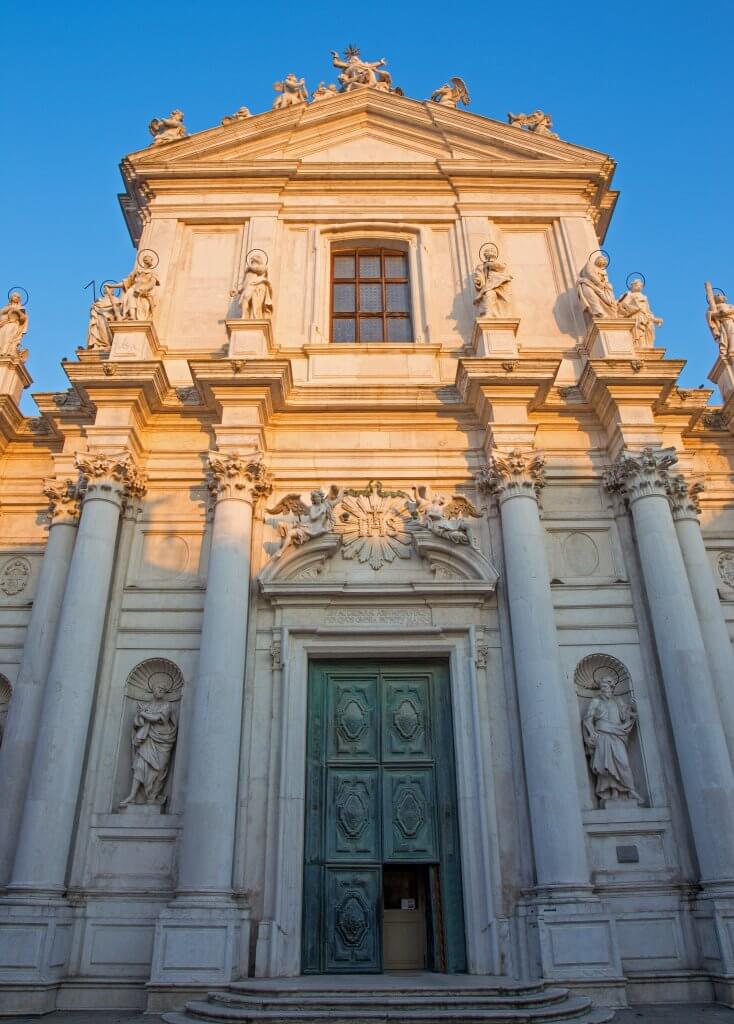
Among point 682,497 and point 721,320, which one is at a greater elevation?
point 721,320

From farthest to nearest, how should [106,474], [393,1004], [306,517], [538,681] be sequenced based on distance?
[306,517] < [106,474] < [538,681] < [393,1004]

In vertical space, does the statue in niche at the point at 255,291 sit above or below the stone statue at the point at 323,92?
below

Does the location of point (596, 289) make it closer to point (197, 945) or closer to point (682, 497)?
point (682, 497)

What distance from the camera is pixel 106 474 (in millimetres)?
10492

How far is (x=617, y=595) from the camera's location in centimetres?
1042

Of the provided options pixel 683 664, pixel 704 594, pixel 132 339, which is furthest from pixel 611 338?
pixel 132 339

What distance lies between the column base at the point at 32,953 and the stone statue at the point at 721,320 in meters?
12.1

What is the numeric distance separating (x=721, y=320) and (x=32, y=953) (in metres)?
13.0

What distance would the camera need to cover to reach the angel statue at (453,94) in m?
16.3

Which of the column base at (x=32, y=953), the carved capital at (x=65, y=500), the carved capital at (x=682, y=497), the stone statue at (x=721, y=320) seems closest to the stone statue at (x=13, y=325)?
the carved capital at (x=65, y=500)

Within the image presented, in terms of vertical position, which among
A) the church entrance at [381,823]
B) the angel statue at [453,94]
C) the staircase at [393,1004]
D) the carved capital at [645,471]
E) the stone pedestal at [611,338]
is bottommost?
the staircase at [393,1004]

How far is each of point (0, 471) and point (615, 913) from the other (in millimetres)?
10129

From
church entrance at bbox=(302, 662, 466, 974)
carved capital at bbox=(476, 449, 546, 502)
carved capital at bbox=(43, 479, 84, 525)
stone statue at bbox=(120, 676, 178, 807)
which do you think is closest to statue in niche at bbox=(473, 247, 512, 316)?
carved capital at bbox=(476, 449, 546, 502)

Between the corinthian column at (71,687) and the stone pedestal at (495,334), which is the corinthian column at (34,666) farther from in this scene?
the stone pedestal at (495,334)
